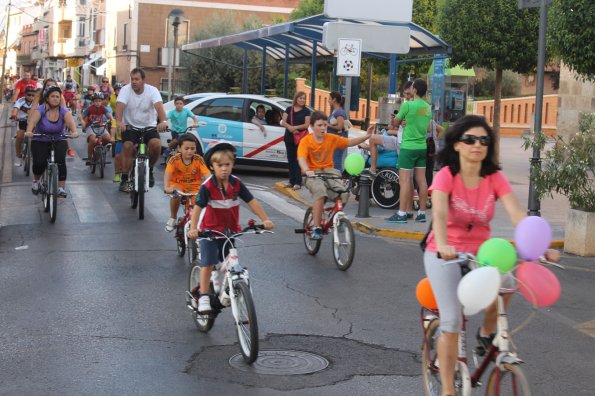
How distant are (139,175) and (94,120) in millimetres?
6589

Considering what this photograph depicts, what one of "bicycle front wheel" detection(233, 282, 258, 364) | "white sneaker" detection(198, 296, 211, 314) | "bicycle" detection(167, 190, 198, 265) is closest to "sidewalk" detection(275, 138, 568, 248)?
"bicycle" detection(167, 190, 198, 265)

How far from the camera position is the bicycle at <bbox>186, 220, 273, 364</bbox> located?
6.40 metres

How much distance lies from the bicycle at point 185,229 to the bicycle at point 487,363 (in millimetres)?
4380

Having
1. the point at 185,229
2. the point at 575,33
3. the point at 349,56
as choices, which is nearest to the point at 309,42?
the point at 575,33

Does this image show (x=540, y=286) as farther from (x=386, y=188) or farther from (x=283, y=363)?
(x=386, y=188)

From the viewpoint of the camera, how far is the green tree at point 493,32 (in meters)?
25.3

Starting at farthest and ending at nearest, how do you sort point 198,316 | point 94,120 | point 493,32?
point 493,32 < point 94,120 < point 198,316

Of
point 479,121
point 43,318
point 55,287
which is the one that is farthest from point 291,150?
point 479,121

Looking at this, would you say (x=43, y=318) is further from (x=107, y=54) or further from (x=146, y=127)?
(x=107, y=54)

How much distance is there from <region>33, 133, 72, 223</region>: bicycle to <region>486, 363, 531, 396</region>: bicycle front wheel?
29.5 feet

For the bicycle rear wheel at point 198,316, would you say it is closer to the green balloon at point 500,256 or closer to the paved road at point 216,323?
the paved road at point 216,323

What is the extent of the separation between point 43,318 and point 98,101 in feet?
40.5

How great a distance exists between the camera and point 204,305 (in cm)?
707

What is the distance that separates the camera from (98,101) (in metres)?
19.6
